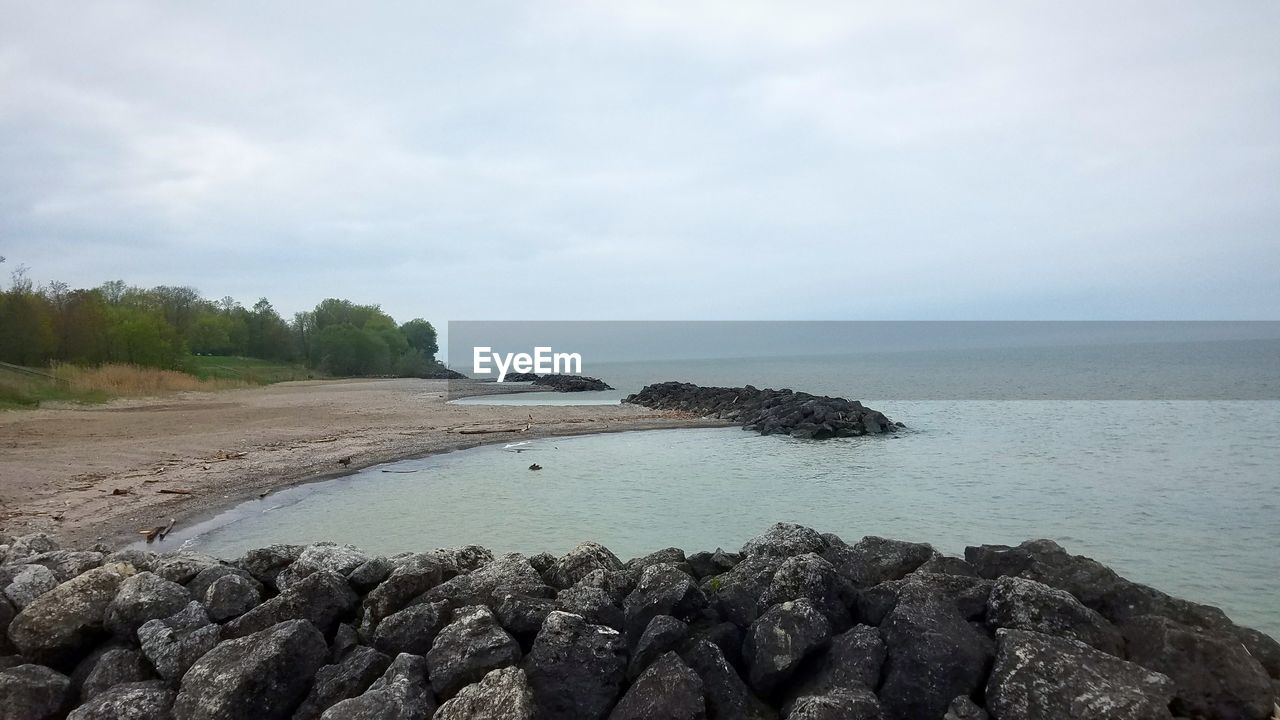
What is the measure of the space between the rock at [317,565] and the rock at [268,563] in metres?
0.10

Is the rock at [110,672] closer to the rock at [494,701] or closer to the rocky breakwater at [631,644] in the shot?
the rocky breakwater at [631,644]

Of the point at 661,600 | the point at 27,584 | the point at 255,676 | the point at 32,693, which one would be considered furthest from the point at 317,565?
the point at 661,600

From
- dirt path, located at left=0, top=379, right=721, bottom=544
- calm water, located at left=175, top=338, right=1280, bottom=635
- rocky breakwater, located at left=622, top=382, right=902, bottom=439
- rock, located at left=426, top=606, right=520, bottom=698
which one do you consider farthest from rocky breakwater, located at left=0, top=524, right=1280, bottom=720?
rocky breakwater, located at left=622, top=382, right=902, bottom=439

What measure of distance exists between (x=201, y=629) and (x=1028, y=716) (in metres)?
4.87

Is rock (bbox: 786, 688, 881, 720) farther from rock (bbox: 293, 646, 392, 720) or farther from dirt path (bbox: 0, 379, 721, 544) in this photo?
dirt path (bbox: 0, 379, 721, 544)

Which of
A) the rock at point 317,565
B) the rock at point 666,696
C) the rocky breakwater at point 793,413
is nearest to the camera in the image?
the rock at point 666,696

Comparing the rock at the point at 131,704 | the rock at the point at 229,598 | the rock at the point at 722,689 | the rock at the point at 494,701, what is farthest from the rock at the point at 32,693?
the rock at the point at 722,689

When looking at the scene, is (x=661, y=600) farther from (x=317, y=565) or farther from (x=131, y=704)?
(x=131, y=704)

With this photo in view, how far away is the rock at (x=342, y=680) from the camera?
161 inches

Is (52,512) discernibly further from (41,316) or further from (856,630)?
(41,316)

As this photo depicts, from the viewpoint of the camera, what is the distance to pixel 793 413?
24094mm

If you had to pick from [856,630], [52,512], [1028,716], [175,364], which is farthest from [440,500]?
[175,364]

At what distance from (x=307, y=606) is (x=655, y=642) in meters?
2.48

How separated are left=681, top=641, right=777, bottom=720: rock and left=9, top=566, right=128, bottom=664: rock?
13.9ft
